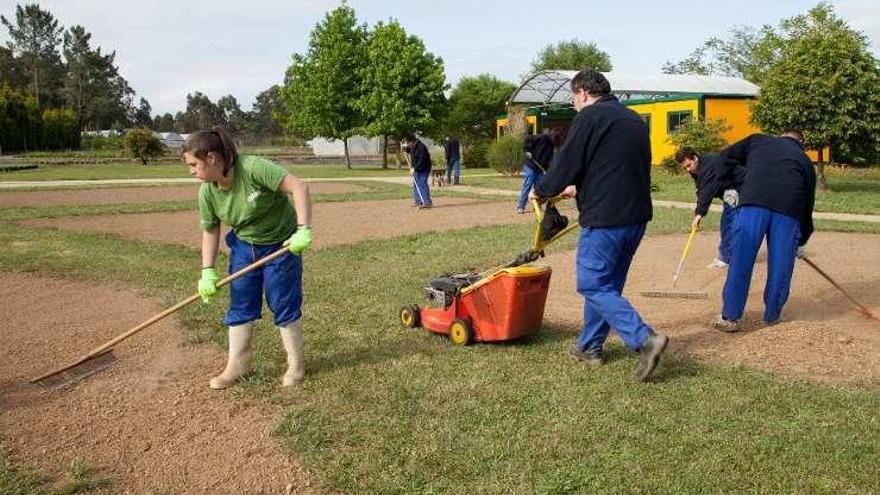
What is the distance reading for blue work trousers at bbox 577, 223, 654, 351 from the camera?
451cm

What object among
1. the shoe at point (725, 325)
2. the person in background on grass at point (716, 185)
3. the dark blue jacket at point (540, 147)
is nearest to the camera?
the shoe at point (725, 325)

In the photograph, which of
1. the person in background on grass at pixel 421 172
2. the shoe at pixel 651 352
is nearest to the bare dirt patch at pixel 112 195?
the person in background on grass at pixel 421 172

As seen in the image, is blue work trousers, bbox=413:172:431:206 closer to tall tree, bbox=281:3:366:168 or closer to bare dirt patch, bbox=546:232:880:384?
bare dirt patch, bbox=546:232:880:384

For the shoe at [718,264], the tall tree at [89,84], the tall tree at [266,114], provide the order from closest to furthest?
the shoe at [718,264]
the tall tree at [89,84]
the tall tree at [266,114]

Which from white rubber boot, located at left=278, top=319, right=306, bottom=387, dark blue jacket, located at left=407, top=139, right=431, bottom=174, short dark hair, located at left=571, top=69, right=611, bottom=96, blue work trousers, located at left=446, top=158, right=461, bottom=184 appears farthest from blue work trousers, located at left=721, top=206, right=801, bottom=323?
blue work trousers, located at left=446, top=158, right=461, bottom=184

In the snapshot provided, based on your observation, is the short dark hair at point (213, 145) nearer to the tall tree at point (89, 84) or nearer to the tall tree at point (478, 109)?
the tall tree at point (478, 109)

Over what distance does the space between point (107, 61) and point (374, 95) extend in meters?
70.0

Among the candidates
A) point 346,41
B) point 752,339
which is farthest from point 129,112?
point 752,339

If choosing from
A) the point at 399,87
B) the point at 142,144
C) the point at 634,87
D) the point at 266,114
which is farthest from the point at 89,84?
the point at 634,87

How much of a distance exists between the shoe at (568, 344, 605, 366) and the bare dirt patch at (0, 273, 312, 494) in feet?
6.66

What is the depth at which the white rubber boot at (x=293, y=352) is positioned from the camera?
15.2 ft

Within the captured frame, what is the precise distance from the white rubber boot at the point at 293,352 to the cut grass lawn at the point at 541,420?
11 cm

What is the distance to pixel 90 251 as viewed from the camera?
9953mm

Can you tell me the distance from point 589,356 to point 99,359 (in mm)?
3264
